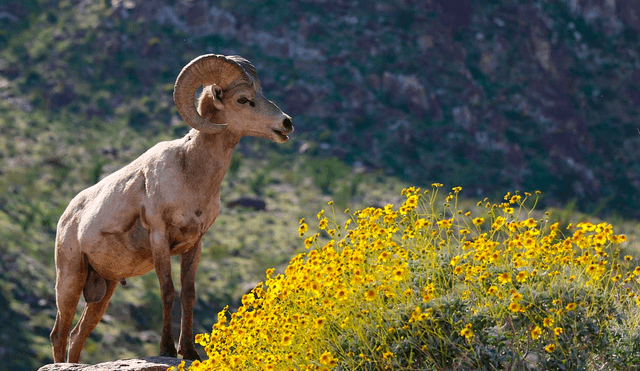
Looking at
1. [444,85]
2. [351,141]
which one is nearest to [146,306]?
[351,141]

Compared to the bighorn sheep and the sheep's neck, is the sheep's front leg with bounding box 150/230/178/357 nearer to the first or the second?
the bighorn sheep

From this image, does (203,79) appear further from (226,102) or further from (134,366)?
(134,366)

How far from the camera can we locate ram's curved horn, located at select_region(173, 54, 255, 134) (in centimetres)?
639

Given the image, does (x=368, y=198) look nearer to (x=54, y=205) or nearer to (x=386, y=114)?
(x=386, y=114)

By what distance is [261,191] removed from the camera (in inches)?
1358

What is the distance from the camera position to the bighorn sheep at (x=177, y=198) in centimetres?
645

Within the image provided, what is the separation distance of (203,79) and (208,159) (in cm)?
64

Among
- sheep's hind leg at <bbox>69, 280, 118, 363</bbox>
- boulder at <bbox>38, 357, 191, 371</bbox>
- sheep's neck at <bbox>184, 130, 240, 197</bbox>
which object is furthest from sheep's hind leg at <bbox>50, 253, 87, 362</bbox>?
sheep's neck at <bbox>184, 130, 240, 197</bbox>

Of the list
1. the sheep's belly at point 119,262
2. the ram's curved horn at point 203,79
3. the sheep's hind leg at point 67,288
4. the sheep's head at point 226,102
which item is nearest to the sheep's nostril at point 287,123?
the sheep's head at point 226,102

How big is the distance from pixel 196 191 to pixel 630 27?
49667mm

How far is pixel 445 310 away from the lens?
4.97m

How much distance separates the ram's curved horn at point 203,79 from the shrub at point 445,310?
4.91 feet

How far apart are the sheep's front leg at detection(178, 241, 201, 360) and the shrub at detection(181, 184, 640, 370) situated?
1.08m

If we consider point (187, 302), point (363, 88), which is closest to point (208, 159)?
point (187, 302)
